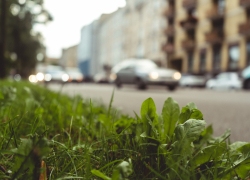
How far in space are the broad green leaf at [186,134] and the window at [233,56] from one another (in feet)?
80.9

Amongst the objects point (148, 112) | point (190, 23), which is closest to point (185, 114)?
point (148, 112)

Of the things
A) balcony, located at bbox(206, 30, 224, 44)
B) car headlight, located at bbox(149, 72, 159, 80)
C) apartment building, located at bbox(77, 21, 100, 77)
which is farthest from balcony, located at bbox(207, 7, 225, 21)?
apartment building, located at bbox(77, 21, 100, 77)

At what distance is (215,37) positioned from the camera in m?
25.4

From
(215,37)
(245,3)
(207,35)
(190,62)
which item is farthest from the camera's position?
(190,62)

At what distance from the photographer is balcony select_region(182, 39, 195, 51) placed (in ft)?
94.8

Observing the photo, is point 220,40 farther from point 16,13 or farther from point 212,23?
point 16,13

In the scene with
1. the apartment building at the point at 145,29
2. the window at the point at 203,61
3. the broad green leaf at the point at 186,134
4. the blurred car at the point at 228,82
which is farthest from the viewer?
the apartment building at the point at 145,29

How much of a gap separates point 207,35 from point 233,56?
3.69 meters

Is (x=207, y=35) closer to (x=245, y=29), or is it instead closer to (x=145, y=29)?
(x=245, y=29)

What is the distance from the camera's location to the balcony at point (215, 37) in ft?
82.2

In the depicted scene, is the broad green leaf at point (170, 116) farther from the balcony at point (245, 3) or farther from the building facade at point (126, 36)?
the building facade at point (126, 36)

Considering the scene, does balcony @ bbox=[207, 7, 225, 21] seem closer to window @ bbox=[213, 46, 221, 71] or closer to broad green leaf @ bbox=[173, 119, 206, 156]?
window @ bbox=[213, 46, 221, 71]

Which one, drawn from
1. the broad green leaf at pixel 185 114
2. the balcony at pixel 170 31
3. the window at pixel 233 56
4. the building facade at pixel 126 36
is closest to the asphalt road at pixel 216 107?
the broad green leaf at pixel 185 114

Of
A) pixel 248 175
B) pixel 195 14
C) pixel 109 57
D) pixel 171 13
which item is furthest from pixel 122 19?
pixel 248 175
